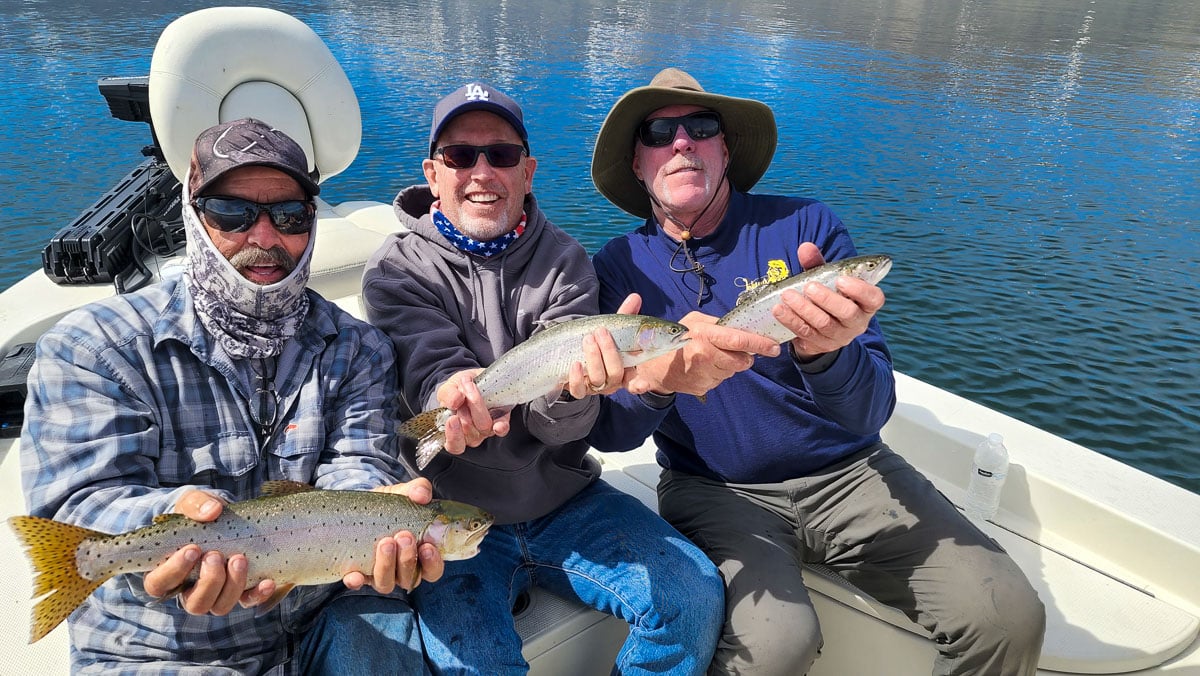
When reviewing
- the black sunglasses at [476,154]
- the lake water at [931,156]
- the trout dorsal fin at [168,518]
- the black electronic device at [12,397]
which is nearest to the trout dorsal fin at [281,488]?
the trout dorsal fin at [168,518]

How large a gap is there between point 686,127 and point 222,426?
2.97 meters

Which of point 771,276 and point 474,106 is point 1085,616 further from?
point 474,106

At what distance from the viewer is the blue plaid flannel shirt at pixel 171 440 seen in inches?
106

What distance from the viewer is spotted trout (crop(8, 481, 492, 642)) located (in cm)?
244

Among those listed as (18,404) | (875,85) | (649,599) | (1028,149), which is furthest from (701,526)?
(875,85)

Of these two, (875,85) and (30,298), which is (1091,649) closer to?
(30,298)

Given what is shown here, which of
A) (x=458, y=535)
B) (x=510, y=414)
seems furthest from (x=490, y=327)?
(x=458, y=535)

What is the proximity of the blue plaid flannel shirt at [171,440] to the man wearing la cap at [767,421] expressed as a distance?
1374 millimetres

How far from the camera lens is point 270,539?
2672 mm

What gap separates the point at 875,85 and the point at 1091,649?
34.7 m

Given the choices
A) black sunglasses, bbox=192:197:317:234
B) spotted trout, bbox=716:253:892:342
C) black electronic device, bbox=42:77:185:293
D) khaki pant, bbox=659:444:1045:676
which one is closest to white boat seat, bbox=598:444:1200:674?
khaki pant, bbox=659:444:1045:676

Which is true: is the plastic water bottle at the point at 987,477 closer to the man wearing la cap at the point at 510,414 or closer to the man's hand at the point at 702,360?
the man wearing la cap at the point at 510,414

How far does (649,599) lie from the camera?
3.40m

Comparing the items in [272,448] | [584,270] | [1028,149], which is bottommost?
[1028,149]
